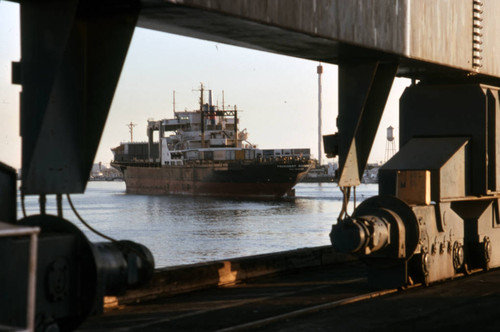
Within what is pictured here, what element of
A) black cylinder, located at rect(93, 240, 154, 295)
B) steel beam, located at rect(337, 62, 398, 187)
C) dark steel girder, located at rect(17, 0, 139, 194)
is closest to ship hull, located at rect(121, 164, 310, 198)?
steel beam, located at rect(337, 62, 398, 187)

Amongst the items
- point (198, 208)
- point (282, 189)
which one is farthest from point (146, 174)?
point (198, 208)

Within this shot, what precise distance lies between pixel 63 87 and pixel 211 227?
53918 mm

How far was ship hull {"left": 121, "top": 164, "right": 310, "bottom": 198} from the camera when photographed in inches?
3762

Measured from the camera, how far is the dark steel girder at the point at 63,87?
6.68 meters

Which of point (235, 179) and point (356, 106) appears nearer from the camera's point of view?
point (356, 106)

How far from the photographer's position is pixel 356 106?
40.1 feet

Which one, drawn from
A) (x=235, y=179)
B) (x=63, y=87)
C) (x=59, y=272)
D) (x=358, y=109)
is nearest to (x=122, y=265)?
(x=59, y=272)

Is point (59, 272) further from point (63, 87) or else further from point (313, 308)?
point (313, 308)

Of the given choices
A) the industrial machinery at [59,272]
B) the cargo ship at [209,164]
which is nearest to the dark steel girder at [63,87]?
the industrial machinery at [59,272]

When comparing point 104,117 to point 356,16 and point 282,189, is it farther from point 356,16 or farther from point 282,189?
point 282,189

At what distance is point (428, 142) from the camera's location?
14633 millimetres

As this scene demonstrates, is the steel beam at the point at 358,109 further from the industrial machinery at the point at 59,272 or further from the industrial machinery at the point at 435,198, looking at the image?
the industrial machinery at the point at 59,272

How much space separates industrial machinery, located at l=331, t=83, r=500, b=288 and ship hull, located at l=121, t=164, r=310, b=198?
79387 mm

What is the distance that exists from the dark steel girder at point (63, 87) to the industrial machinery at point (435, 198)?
5.58m
